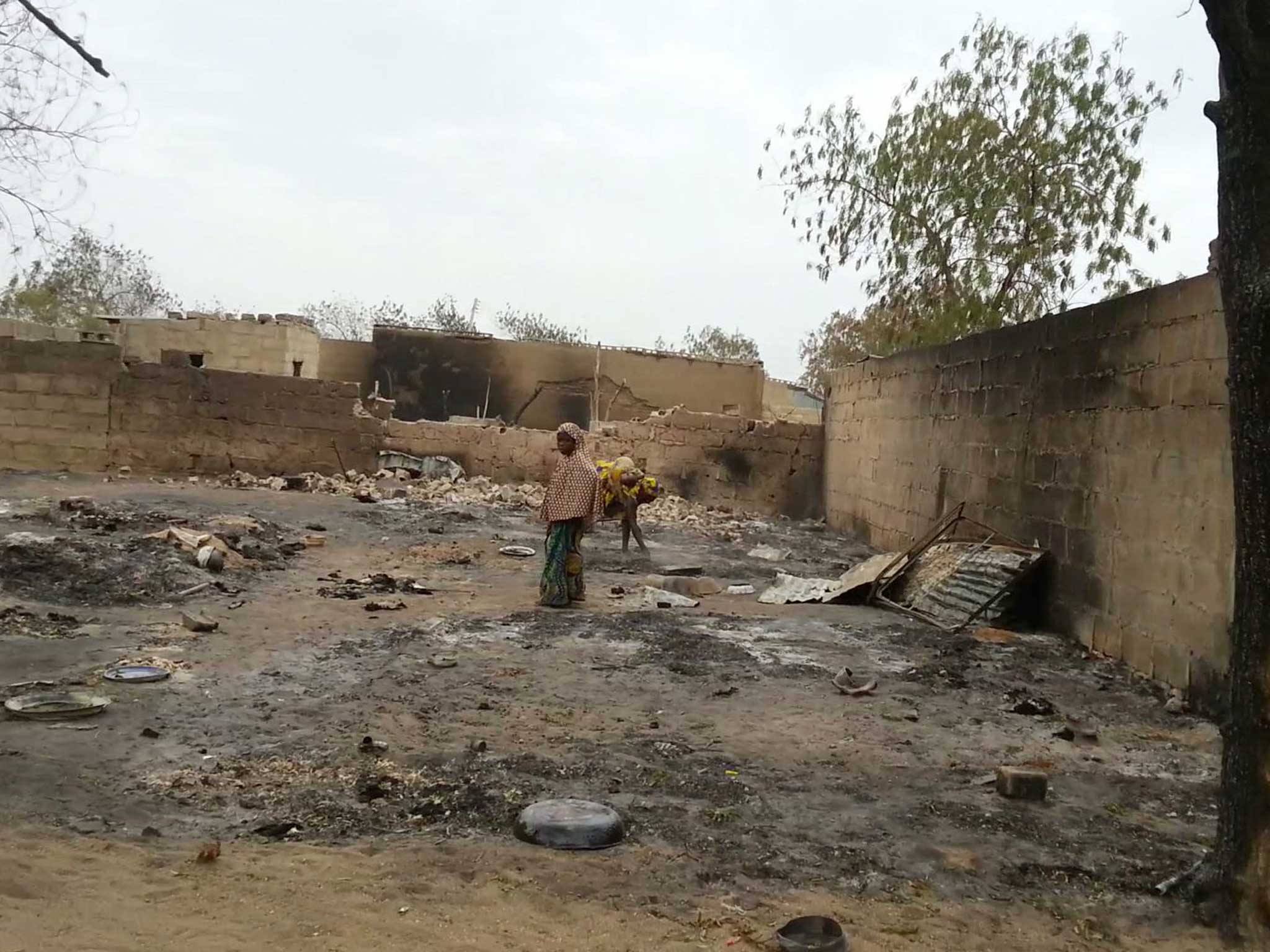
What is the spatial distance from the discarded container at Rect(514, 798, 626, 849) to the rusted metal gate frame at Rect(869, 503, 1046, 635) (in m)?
4.48

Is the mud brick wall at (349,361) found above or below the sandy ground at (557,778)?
above

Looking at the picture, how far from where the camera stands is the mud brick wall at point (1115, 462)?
5.52m

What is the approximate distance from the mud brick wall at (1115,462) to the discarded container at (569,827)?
135 inches

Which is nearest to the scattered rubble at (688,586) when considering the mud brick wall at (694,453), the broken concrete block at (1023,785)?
the broken concrete block at (1023,785)

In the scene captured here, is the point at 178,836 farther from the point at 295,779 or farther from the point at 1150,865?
the point at 1150,865

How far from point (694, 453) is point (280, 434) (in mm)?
6155

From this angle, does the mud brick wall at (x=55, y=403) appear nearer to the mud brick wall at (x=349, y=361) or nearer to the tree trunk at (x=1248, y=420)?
the mud brick wall at (x=349, y=361)

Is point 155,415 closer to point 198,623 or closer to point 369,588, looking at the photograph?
point 369,588

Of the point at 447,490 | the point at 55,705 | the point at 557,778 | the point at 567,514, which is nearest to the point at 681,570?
the point at 567,514

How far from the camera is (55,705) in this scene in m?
4.50

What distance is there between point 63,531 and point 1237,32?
370 inches

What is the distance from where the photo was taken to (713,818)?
11.9 feet

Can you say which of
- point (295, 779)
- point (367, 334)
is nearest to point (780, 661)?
point (295, 779)

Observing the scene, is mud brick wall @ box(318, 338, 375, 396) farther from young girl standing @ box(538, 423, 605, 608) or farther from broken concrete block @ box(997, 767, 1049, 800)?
broken concrete block @ box(997, 767, 1049, 800)
